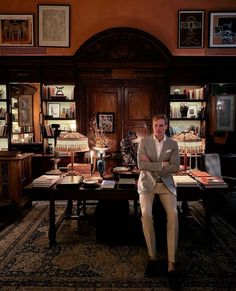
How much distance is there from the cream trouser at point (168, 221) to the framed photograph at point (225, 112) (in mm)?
3064

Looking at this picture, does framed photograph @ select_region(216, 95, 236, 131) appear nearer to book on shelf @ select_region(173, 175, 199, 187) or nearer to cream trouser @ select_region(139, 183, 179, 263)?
book on shelf @ select_region(173, 175, 199, 187)

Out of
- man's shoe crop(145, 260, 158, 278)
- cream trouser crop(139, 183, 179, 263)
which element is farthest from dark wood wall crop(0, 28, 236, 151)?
man's shoe crop(145, 260, 158, 278)

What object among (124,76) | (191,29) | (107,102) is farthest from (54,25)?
(191,29)

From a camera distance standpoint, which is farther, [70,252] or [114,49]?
[114,49]

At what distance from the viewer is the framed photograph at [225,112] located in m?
5.41

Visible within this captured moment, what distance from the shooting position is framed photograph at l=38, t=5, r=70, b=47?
218 inches

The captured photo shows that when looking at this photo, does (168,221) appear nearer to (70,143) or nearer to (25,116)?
(70,143)

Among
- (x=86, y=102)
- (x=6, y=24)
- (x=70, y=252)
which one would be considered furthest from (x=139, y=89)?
(x=70, y=252)

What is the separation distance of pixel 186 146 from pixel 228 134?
6.94 ft

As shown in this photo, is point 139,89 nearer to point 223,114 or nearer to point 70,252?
point 223,114

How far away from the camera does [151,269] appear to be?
2645 mm

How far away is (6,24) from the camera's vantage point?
5.60 m

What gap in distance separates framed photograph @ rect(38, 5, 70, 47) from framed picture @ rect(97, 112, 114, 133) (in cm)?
156

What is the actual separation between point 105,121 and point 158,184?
276 centimetres
